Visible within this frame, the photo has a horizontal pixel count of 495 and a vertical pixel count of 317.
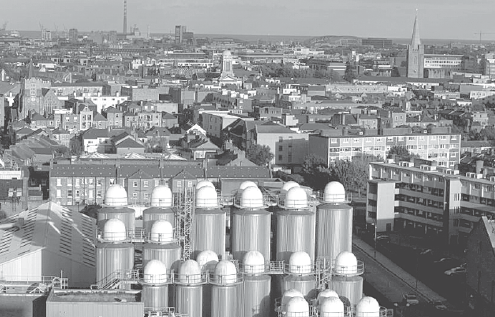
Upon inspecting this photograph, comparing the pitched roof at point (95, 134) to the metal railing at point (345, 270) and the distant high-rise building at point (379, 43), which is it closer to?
the metal railing at point (345, 270)

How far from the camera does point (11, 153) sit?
34.3 metres

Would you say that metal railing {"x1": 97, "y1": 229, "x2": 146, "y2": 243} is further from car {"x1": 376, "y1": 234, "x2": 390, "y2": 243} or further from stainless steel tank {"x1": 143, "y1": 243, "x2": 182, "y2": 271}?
car {"x1": 376, "y1": 234, "x2": 390, "y2": 243}

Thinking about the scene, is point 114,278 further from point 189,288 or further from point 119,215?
point 119,215

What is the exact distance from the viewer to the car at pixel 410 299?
19.0 meters

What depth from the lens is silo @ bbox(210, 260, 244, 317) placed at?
13414 millimetres

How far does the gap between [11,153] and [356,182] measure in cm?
1097

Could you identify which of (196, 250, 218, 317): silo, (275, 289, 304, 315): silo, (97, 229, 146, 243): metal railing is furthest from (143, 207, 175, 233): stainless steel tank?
(275, 289, 304, 315): silo

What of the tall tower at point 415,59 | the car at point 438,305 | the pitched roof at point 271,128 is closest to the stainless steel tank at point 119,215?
the car at point 438,305

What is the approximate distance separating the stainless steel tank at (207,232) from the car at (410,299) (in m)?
5.63

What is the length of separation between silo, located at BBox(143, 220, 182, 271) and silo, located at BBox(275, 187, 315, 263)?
1460 mm

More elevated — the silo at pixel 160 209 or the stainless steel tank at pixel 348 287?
the silo at pixel 160 209

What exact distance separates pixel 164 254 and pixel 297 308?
2.15 metres

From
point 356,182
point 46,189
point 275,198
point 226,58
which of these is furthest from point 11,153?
point 226,58

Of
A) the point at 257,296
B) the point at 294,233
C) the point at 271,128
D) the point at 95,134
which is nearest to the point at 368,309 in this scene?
the point at 257,296
